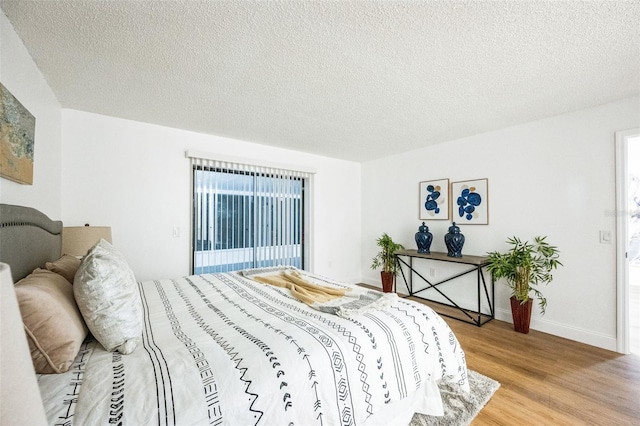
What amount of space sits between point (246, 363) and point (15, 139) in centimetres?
185

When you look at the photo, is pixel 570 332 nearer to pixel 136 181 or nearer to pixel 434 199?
pixel 434 199

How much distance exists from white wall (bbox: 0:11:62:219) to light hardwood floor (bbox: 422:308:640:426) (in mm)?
3306

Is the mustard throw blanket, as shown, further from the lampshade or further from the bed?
the lampshade

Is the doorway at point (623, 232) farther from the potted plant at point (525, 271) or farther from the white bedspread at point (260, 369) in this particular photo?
the white bedspread at point (260, 369)

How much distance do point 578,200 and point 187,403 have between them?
3817 millimetres

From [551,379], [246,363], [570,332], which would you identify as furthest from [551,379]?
[246,363]

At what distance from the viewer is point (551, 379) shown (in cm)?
210

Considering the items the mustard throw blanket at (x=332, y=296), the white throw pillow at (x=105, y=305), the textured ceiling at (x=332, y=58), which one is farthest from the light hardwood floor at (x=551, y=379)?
the textured ceiling at (x=332, y=58)

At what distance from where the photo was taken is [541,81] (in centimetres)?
217

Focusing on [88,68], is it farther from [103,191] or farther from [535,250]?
[535,250]

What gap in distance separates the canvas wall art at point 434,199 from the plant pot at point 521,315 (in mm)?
1380

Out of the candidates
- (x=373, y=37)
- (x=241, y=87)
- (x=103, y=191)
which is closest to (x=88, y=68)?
(x=241, y=87)

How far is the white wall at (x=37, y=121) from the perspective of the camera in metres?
1.50

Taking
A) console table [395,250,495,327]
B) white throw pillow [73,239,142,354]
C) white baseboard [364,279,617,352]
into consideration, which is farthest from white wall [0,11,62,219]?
white baseboard [364,279,617,352]
